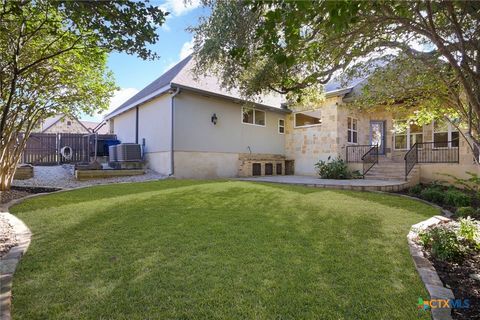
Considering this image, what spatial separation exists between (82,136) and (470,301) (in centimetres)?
1620

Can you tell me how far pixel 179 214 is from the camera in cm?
475

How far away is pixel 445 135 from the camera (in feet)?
40.3

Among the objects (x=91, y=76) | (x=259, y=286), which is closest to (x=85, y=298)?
(x=259, y=286)

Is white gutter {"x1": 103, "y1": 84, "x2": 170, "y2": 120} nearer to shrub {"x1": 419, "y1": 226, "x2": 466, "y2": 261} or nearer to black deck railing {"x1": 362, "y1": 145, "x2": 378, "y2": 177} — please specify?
black deck railing {"x1": 362, "y1": 145, "x2": 378, "y2": 177}

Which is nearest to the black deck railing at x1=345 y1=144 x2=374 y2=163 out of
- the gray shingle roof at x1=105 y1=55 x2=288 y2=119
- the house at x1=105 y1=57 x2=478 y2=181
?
the house at x1=105 y1=57 x2=478 y2=181

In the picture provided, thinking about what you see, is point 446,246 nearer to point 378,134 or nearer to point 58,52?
point 58,52

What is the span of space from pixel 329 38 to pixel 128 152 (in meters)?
10.1

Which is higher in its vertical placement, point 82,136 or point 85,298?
point 82,136

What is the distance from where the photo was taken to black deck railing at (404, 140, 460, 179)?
10.8m

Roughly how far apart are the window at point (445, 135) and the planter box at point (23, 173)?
16525mm

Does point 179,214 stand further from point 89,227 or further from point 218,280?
point 218,280

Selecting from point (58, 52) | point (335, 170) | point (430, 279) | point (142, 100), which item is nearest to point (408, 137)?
point (335, 170)

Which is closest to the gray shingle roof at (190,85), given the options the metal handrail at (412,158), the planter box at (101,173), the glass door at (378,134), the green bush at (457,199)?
the planter box at (101,173)

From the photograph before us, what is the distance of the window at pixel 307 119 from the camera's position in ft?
48.0
